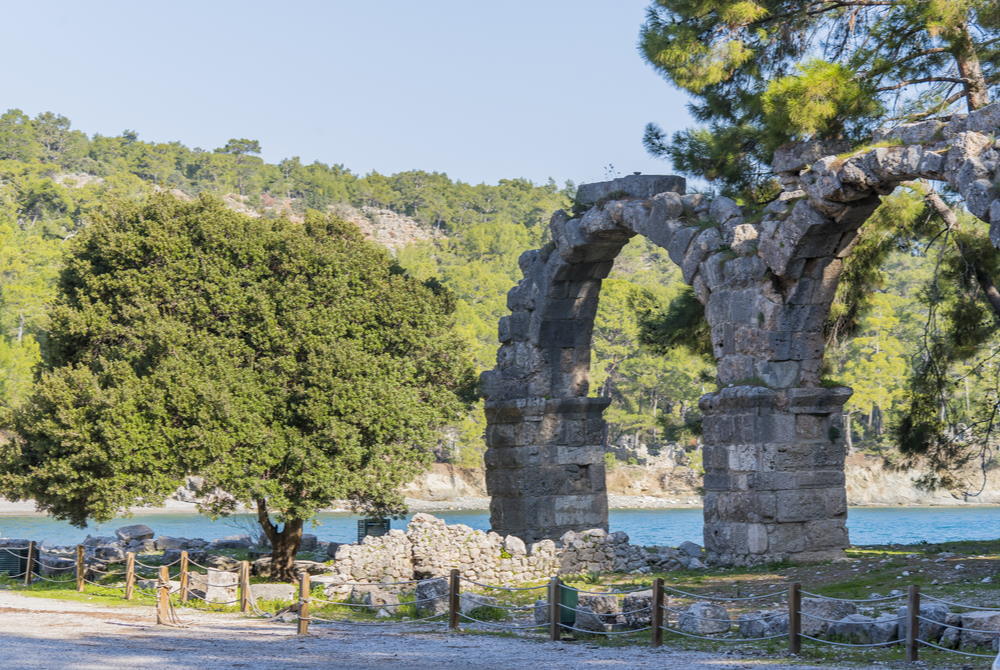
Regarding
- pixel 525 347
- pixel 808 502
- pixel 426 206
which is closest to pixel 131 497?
pixel 525 347

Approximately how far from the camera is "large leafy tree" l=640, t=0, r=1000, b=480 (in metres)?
16.2

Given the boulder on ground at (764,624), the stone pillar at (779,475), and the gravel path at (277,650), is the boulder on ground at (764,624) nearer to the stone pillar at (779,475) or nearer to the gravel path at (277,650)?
the gravel path at (277,650)

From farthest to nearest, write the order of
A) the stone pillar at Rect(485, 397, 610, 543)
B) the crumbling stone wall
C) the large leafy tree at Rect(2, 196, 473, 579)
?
the stone pillar at Rect(485, 397, 610, 543) < the large leafy tree at Rect(2, 196, 473, 579) < the crumbling stone wall

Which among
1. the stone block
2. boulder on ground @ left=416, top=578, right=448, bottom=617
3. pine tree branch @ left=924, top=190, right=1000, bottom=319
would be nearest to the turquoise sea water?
the stone block

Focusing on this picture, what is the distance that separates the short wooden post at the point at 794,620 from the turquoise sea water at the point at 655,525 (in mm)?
23957

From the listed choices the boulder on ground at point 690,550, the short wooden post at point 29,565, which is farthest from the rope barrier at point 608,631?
the short wooden post at point 29,565

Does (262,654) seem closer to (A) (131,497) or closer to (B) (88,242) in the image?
(A) (131,497)

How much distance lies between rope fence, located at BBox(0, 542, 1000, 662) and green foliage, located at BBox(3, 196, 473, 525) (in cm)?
159

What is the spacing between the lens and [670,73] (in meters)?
18.5

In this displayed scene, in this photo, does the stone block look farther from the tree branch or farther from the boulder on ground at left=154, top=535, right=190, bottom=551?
the boulder on ground at left=154, top=535, right=190, bottom=551

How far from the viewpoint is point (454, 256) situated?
97.1 metres

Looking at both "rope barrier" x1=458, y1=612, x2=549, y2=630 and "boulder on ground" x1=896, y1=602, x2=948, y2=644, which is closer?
"boulder on ground" x1=896, y1=602, x2=948, y2=644

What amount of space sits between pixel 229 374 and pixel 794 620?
10.1 meters

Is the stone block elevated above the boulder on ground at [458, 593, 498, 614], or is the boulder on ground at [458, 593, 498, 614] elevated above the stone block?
the stone block
